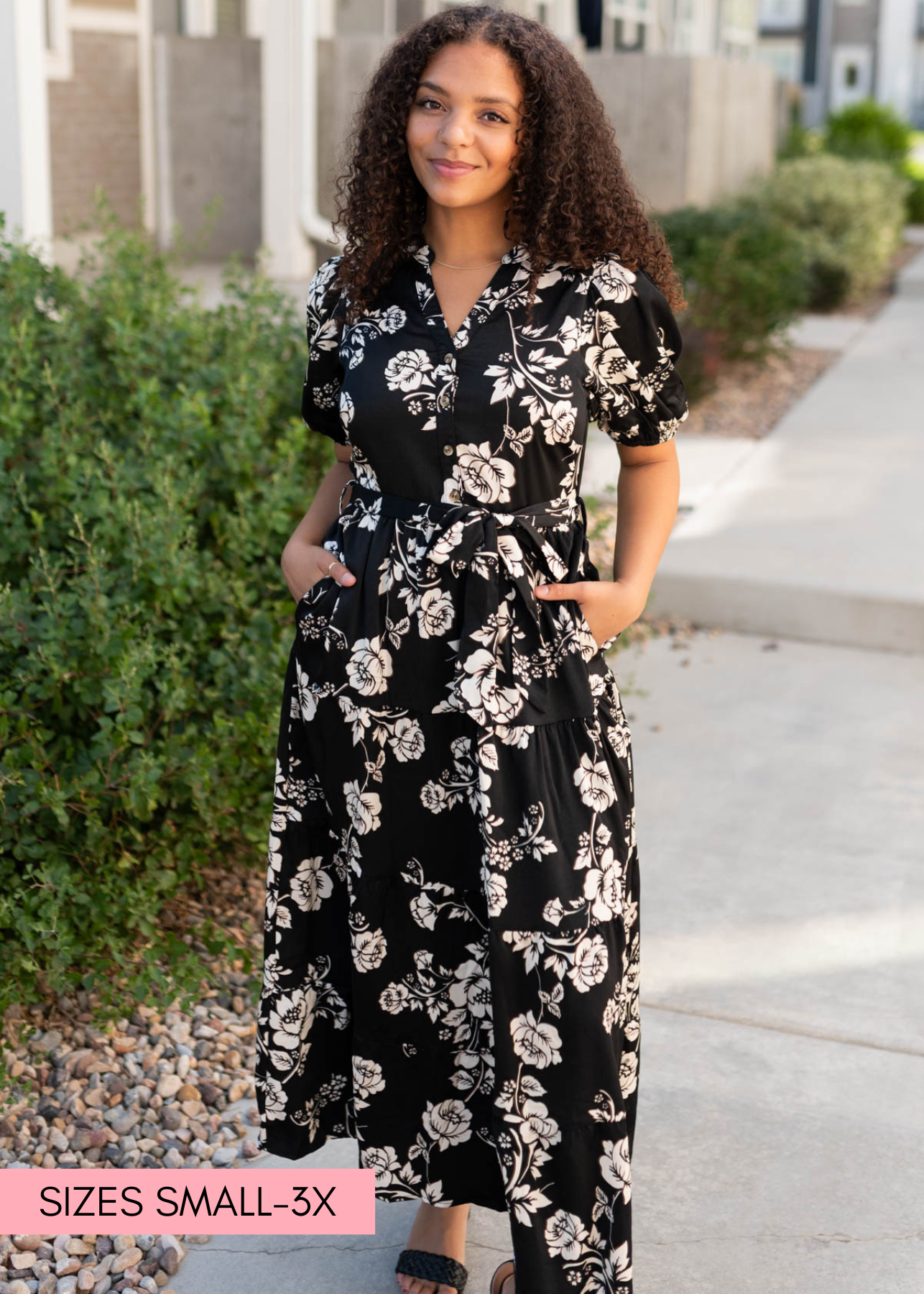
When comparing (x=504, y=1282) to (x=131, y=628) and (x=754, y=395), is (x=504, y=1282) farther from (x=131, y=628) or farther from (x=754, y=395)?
(x=754, y=395)

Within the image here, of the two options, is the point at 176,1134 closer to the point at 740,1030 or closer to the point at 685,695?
the point at 740,1030

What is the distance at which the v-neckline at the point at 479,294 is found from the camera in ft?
6.41

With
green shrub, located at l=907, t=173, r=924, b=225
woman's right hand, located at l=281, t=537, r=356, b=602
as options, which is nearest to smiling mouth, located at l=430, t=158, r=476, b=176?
woman's right hand, located at l=281, t=537, r=356, b=602

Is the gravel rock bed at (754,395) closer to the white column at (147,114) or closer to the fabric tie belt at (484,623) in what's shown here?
the white column at (147,114)

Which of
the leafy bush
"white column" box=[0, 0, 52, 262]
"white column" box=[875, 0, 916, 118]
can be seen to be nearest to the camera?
"white column" box=[0, 0, 52, 262]

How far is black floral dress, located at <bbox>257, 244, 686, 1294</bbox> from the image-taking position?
1948 millimetres

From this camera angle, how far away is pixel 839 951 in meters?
3.36

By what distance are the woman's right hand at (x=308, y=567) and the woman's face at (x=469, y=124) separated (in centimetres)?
53

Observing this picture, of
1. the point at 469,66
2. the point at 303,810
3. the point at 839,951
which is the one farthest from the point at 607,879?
the point at 839,951

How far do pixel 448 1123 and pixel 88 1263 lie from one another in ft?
2.36

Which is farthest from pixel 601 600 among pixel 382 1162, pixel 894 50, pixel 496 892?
pixel 894 50

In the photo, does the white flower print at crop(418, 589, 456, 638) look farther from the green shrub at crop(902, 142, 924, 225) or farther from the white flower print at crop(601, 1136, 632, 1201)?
the green shrub at crop(902, 142, 924, 225)

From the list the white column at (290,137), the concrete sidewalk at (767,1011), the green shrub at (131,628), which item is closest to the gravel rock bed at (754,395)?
the white column at (290,137)

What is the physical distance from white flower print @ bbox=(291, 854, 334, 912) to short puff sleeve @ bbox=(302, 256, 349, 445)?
656mm
